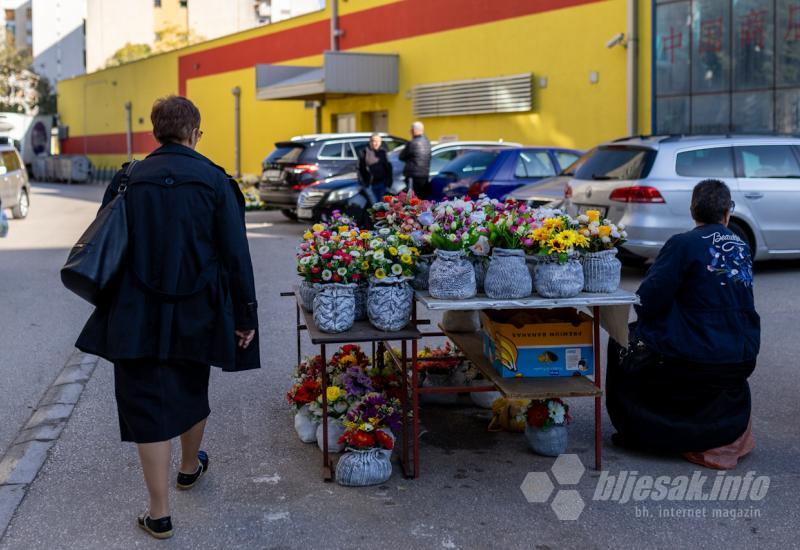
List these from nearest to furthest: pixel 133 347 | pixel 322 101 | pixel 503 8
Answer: pixel 133 347 < pixel 503 8 < pixel 322 101

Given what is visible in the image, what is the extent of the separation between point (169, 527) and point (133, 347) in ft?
2.61

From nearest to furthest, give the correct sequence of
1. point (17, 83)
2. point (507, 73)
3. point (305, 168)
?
point (305, 168), point (507, 73), point (17, 83)

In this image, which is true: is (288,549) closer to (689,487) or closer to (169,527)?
(169,527)

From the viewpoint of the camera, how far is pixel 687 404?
17.5ft

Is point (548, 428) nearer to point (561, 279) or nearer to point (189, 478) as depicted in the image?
point (561, 279)

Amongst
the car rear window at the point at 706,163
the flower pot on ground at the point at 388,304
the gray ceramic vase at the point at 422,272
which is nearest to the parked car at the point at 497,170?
the car rear window at the point at 706,163

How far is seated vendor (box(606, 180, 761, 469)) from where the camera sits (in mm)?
5207

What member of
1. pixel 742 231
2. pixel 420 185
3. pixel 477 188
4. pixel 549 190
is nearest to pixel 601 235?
pixel 742 231

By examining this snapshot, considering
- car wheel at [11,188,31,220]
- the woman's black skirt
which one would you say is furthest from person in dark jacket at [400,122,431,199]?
the woman's black skirt

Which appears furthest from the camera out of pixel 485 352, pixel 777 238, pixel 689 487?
pixel 777 238

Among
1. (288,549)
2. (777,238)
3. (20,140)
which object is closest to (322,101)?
(777,238)

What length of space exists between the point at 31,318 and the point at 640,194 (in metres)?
6.37

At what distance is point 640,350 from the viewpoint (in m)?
5.35

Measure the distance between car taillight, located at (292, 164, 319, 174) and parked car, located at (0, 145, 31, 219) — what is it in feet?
21.5
